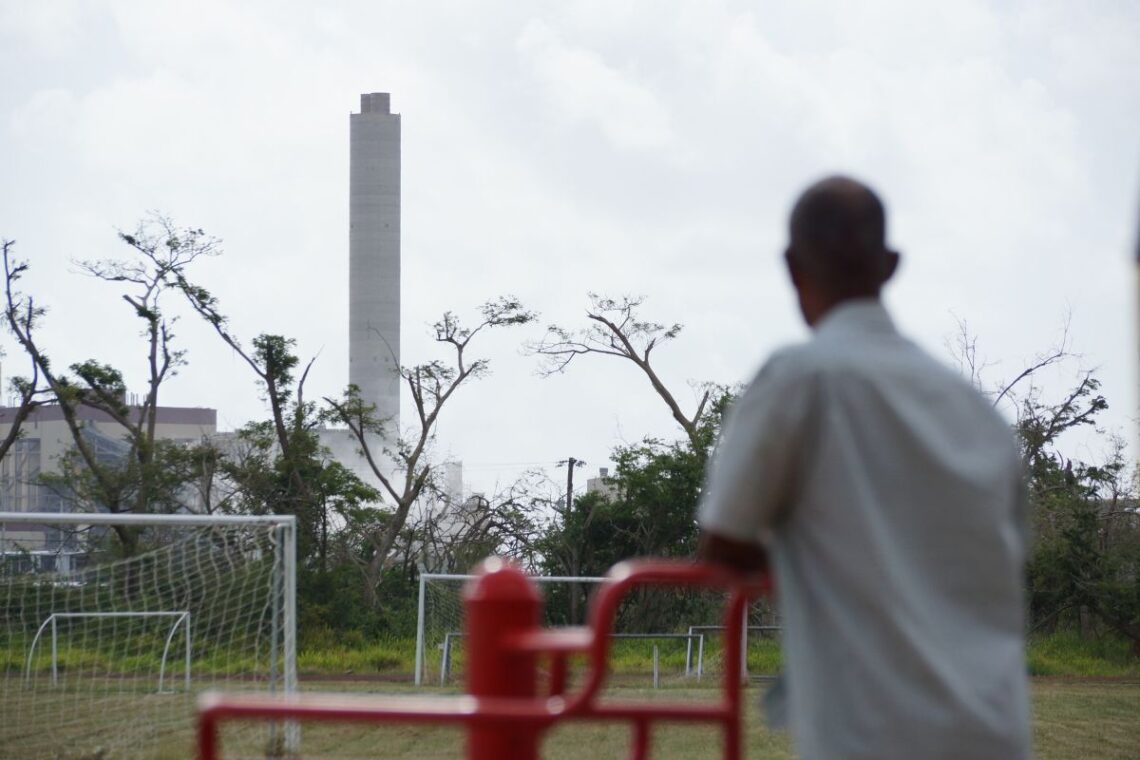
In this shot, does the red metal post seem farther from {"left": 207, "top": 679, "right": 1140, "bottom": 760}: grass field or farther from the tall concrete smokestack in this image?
the tall concrete smokestack

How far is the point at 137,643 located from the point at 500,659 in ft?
42.1

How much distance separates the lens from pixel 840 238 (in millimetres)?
1980

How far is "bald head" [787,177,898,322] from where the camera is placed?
197cm

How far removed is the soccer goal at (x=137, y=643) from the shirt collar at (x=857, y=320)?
7.53m

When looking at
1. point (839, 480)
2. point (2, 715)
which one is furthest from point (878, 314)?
point (2, 715)

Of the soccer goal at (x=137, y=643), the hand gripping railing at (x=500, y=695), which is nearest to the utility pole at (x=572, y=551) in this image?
the soccer goal at (x=137, y=643)

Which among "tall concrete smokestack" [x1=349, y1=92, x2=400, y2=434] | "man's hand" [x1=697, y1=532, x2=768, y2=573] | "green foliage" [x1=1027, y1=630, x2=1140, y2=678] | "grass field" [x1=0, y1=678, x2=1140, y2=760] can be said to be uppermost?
"tall concrete smokestack" [x1=349, y1=92, x2=400, y2=434]

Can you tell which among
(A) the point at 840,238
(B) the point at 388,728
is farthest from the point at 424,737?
(A) the point at 840,238

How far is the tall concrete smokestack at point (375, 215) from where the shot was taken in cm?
3794

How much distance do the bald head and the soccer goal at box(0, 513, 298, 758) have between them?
7491 millimetres

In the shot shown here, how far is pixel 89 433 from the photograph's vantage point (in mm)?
22859

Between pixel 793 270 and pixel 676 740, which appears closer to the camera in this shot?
pixel 793 270

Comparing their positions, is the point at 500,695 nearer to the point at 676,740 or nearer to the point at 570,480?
the point at 676,740

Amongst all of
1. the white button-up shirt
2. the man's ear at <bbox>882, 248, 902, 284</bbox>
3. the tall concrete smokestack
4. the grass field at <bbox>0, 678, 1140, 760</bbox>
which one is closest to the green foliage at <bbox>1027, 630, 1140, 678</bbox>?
the grass field at <bbox>0, 678, 1140, 760</bbox>
